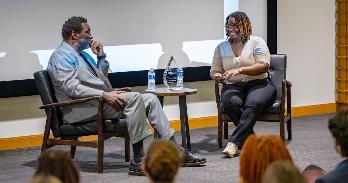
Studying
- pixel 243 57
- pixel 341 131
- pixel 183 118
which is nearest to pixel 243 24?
pixel 243 57

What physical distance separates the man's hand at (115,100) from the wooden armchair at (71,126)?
2.3 inches

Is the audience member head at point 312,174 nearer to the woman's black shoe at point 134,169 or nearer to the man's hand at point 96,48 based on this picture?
the woman's black shoe at point 134,169

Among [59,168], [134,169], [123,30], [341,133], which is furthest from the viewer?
[123,30]

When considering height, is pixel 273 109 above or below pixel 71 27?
below

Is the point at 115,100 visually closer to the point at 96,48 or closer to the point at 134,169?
the point at 134,169

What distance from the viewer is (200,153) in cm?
625

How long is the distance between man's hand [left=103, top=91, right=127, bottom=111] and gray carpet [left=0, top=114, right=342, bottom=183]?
483 millimetres

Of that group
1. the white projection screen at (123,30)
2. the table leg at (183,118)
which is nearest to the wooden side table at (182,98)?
the table leg at (183,118)

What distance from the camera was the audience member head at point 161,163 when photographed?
2.47m

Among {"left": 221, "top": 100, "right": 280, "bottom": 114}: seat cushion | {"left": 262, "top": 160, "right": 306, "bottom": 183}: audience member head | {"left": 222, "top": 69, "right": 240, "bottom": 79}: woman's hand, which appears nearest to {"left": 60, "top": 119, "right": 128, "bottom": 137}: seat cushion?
{"left": 222, "top": 69, "right": 240, "bottom": 79}: woman's hand

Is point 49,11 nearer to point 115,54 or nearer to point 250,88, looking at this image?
point 115,54

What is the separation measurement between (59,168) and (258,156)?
70 cm

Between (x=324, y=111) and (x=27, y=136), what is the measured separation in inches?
129

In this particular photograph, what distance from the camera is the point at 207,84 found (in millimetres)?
7438
